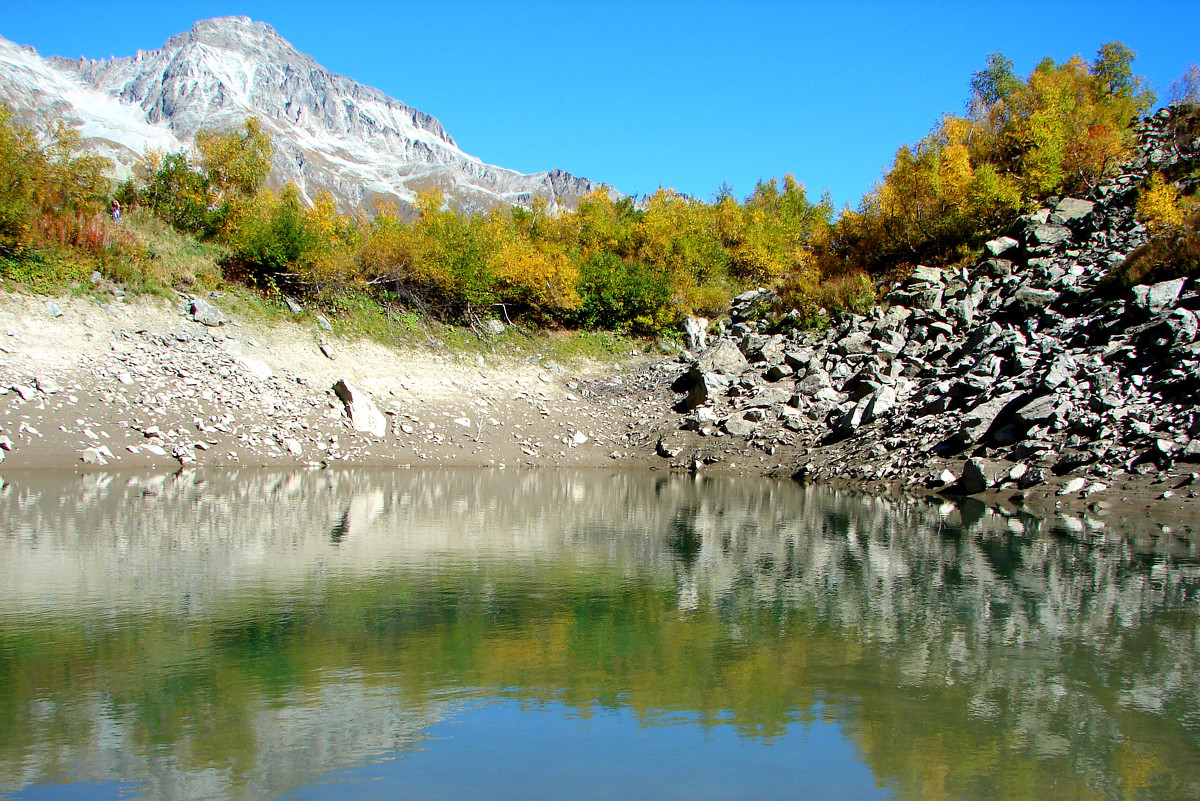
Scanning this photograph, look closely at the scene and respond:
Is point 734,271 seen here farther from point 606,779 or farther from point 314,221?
point 606,779

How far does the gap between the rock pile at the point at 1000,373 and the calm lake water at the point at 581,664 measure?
19.0ft

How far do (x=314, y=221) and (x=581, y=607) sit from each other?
82.0 feet

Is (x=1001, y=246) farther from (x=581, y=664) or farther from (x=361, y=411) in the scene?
(x=581, y=664)

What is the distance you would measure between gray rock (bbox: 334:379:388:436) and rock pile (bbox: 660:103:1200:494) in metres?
9.55

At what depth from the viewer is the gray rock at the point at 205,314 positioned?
76.7 feet

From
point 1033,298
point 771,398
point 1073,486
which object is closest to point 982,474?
point 1073,486

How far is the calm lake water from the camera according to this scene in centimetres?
437

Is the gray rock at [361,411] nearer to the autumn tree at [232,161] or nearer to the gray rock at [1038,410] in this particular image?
the autumn tree at [232,161]

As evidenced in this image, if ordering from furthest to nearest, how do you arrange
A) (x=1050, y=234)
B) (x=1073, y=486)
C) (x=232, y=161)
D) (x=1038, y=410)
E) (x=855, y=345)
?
(x=232, y=161)
(x=1050, y=234)
(x=855, y=345)
(x=1038, y=410)
(x=1073, y=486)

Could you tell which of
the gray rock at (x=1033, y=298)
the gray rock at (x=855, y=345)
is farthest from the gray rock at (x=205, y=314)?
the gray rock at (x=1033, y=298)

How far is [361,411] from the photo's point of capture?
2262cm

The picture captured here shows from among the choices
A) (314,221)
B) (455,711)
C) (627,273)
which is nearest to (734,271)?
(627,273)

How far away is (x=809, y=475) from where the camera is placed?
2091 cm

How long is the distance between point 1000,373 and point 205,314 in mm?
22934
